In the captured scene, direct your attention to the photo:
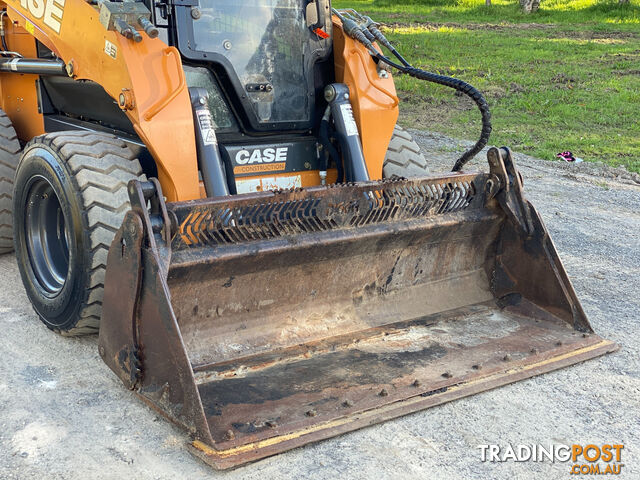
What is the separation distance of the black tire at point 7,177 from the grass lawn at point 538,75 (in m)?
5.89

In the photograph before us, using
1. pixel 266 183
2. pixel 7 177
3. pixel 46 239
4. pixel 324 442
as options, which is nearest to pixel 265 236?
pixel 266 183

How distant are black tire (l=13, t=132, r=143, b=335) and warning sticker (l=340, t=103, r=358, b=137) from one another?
48.6 inches

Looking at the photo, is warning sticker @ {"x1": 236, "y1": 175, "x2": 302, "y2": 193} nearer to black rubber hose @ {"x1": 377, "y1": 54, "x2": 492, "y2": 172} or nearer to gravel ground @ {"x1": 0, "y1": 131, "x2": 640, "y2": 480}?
black rubber hose @ {"x1": 377, "y1": 54, "x2": 492, "y2": 172}

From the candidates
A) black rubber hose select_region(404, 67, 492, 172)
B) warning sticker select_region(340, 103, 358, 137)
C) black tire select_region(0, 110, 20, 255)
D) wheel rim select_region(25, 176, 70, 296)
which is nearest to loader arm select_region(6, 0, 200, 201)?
wheel rim select_region(25, 176, 70, 296)

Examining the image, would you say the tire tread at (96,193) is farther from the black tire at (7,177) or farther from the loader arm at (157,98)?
the black tire at (7,177)

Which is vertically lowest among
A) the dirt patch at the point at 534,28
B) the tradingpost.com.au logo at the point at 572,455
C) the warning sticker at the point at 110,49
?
the tradingpost.com.au logo at the point at 572,455

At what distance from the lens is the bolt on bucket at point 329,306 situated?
3346 millimetres

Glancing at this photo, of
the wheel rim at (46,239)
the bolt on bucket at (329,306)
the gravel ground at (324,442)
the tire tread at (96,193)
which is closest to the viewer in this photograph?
the gravel ground at (324,442)

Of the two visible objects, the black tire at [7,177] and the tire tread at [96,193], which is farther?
the black tire at [7,177]

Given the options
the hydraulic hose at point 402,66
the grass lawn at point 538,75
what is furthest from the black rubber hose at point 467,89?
the grass lawn at point 538,75

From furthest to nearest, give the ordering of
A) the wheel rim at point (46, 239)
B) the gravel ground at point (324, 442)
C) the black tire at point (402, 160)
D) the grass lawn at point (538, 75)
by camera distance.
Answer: the grass lawn at point (538, 75), the black tire at point (402, 160), the wheel rim at point (46, 239), the gravel ground at point (324, 442)

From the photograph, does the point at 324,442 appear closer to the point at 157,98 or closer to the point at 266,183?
the point at 266,183

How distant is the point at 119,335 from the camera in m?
3.57

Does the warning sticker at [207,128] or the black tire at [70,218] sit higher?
the warning sticker at [207,128]
